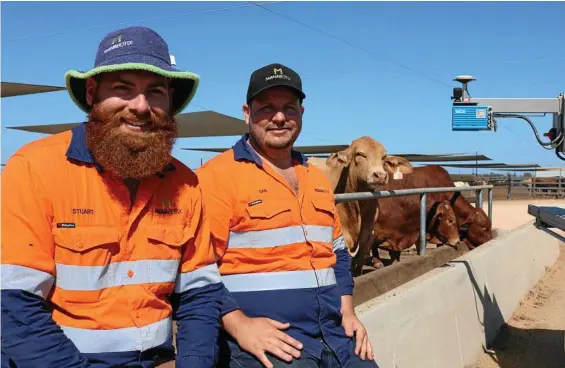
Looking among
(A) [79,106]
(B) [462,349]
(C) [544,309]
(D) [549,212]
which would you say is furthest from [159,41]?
(C) [544,309]

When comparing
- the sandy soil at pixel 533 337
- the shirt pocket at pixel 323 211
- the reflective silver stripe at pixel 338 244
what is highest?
the shirt pocket at pixel 323 211

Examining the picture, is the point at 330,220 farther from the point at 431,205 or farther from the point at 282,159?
the point at 431,205

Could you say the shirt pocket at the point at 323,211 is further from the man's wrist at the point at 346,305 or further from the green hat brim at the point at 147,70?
the green hat brim at the point at 147,70

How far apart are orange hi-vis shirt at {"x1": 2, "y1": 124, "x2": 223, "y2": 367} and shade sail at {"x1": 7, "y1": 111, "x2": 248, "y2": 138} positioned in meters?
10.1

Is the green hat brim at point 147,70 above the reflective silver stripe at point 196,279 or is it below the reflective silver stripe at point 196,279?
above

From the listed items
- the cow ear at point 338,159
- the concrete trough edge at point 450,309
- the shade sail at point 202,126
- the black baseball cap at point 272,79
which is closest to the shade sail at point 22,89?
the shade sail at point 202,126

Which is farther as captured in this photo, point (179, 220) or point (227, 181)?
point (227, 181)

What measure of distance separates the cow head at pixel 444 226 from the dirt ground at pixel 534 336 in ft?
5.03

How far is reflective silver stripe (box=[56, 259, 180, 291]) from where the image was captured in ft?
6.02

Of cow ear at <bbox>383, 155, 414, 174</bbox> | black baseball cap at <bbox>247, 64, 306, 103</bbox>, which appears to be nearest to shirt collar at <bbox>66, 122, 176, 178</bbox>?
black baseball cap at <bbox>247, 64, 306, 103</bbox>

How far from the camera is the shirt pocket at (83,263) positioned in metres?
1.83

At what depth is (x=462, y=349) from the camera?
16.3ft

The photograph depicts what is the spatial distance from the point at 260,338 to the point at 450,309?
3053 millimetres

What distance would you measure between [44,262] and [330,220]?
Answer: 148 centimetres
